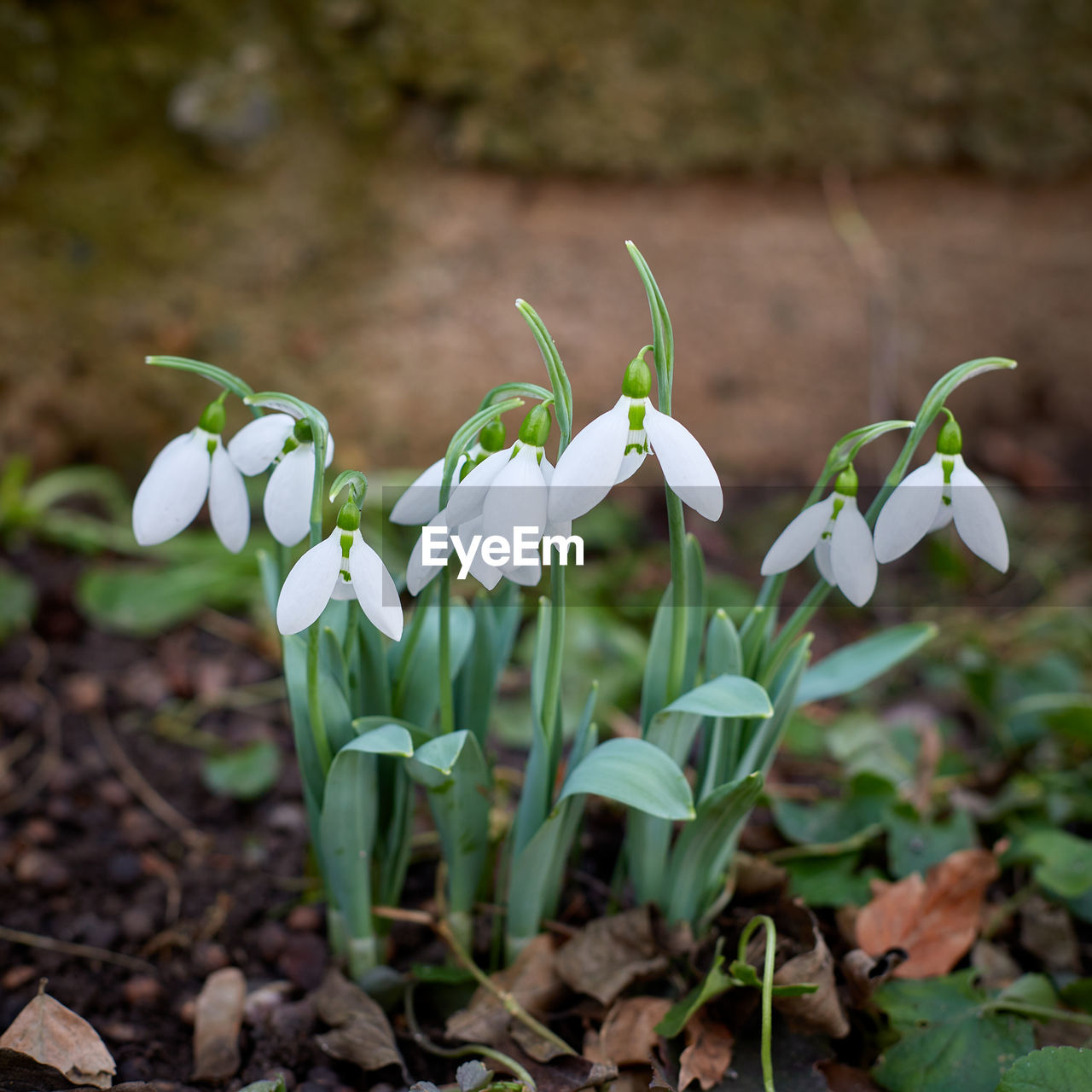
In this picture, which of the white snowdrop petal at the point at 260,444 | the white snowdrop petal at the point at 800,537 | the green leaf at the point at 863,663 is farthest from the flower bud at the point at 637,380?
the green leaf at the point at 863,663

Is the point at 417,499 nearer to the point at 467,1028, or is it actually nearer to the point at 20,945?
the point at 467,1028

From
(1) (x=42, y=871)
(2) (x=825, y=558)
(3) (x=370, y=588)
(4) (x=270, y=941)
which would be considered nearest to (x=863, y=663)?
(2) (x=825, y=558)

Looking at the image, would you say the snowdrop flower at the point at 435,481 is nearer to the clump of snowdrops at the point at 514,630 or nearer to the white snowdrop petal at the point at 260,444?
the clump of snowdrops at the point at 514,630

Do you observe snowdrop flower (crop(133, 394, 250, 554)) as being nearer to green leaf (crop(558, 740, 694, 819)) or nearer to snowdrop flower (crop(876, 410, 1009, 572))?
green leaf (crop(558, 740, 694, 819))

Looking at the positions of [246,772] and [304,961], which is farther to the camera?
[246,772]

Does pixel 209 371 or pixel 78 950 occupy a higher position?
pixel 209 371

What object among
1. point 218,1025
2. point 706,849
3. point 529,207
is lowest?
point 218,1025

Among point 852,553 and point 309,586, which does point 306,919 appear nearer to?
point 309,586

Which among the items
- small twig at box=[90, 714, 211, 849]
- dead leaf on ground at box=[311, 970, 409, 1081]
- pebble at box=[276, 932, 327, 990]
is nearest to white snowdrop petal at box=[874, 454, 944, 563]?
dead leaf on ground at box=[311, 970, 409, 1081]
